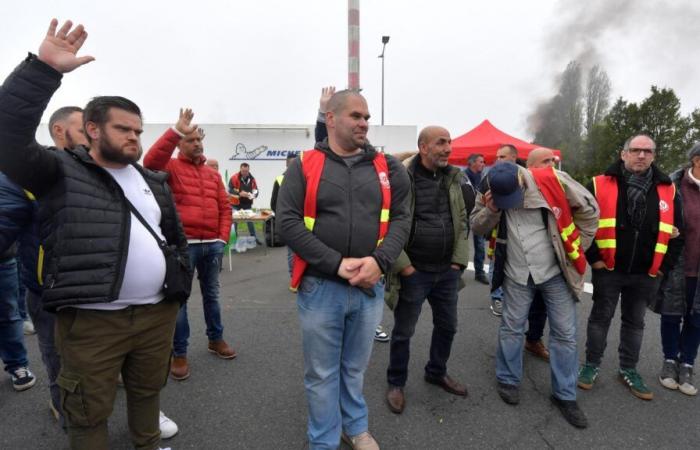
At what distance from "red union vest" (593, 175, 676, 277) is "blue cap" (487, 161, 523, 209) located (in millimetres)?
760

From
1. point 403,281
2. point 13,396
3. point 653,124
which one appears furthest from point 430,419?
point 653,124

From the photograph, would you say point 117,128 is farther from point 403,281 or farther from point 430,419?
point 430,419

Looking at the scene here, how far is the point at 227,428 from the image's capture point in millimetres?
2447

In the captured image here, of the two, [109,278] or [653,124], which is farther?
[653,124]

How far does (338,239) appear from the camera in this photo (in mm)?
1867

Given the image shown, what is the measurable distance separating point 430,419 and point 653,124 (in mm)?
26262

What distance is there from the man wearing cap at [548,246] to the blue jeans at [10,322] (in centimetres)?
348

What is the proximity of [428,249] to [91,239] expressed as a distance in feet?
6.14

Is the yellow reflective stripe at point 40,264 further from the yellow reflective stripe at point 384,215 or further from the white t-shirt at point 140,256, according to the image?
the yellow reflective stripe at point 384,215

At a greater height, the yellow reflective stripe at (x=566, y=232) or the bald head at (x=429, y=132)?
the bald head at (x=429, y=132)

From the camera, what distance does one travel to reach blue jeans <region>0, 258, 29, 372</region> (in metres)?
2.84

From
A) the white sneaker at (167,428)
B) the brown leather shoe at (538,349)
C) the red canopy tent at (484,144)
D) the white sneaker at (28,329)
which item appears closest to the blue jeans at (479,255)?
the brown leather shoe at (538,349)

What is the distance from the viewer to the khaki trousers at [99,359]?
166 centimetres

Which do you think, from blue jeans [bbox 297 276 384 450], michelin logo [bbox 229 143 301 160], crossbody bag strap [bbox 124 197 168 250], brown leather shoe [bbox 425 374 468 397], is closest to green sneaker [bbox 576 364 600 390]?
brown leather shoe [bbox 425 374 468 397]
